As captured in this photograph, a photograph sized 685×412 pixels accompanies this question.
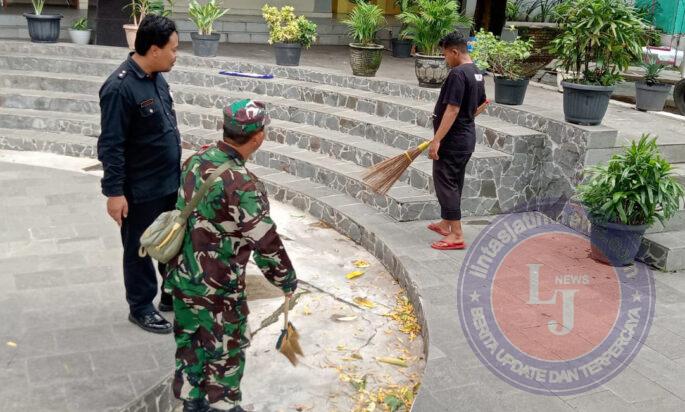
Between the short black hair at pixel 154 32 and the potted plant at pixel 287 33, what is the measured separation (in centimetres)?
598

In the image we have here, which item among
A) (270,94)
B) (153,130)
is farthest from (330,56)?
(153,130)

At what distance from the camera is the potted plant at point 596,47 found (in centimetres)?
682

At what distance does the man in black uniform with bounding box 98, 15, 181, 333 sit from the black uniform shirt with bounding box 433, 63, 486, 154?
7.95 feet

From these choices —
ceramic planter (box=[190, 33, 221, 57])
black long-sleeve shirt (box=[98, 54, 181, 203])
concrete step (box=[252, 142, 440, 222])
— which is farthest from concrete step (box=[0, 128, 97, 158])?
black long-sleeve shirt (box=[98, 54, 181, 203])

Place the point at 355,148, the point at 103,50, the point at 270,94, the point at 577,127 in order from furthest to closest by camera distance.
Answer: the point at 103,50 → the point at 270,94 → the point at 355,148 → the point at 577,127

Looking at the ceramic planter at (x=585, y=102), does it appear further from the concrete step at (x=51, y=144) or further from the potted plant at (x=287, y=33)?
the concrete step at (x=51, y=144)

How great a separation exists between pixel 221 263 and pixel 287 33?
6996 millimetres

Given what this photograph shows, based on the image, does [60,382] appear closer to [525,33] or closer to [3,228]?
[3,228]

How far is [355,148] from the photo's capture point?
7.84 m

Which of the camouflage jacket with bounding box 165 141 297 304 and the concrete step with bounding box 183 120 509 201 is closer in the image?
the camouflage jacket with bounding box 165 141 297 304

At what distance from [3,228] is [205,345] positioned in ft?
11.2

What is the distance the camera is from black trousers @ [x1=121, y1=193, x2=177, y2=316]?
4188mm

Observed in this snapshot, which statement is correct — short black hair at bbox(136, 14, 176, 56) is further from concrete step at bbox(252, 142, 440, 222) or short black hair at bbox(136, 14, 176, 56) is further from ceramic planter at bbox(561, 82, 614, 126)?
ceramic planter at bbox(561, 82, 614, 126)

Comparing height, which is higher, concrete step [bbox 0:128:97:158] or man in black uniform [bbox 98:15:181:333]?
man in black uniform [bbox 98:15:181:333]
